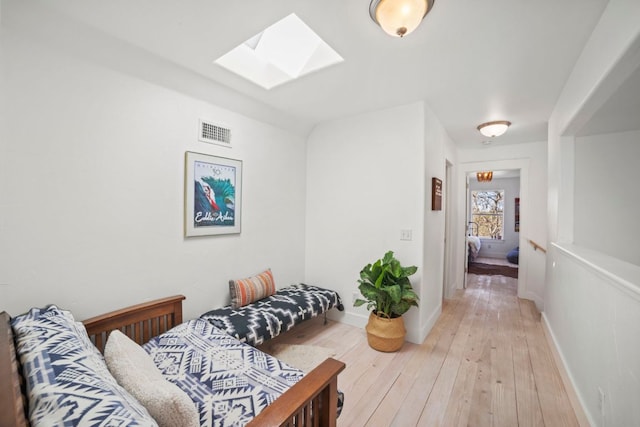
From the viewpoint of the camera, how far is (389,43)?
1.72 meters

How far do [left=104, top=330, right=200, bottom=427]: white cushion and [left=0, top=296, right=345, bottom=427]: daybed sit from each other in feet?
0.29

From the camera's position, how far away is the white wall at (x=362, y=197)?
2.66 m

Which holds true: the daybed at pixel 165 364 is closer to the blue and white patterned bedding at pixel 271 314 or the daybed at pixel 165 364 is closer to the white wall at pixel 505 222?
the blue and white patterned bedding at pixel 271 314

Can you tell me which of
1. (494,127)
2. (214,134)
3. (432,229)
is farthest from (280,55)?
(494,127)

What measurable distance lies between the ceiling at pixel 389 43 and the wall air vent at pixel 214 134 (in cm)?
37

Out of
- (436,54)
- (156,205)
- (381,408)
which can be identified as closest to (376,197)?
(436,54)

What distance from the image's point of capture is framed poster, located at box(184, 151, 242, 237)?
2254 millimetres

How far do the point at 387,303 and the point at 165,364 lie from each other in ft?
5.97

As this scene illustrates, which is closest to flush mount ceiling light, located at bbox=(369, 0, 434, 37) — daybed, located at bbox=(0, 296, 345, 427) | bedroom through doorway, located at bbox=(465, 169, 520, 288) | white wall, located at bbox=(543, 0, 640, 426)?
white wall, located at bbox=(543, 0, 640, 426)

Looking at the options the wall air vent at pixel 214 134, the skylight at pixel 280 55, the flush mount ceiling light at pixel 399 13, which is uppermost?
the skylight at pixel 280 55

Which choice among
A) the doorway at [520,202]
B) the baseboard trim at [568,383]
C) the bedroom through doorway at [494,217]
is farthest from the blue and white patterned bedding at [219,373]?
the bedroom through doorway at [494,217]

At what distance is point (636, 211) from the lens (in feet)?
7.35

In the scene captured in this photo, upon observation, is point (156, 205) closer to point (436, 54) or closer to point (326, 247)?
point (326, 247)

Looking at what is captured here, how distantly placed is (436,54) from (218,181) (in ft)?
6.74
